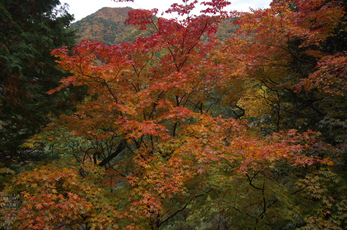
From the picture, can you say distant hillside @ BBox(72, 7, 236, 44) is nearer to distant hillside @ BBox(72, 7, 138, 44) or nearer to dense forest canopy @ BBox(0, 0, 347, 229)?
distant hillside @ BBox(72, 7, 138, 44)

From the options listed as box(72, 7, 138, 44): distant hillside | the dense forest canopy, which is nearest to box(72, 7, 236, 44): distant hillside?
box(72, 7, 138, 44): distant hillside

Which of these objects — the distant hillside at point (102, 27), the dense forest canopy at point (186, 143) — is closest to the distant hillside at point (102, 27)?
Result: the distant hillside at point (102, 27)

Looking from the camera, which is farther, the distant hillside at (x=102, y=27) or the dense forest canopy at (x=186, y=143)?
the distant hillside at (x=102, y=27)

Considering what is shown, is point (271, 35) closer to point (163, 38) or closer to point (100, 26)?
point (163, 38)

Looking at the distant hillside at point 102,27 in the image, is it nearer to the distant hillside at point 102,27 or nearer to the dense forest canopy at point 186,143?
the distant hillside at point 102,27

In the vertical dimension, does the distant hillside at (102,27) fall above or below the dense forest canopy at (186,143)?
above

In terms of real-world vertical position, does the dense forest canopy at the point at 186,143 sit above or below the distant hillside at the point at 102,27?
below

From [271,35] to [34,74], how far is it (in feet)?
27.6

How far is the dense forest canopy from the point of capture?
3.89 metres

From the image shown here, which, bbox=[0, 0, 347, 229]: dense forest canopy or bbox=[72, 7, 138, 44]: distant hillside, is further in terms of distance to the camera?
bbox=[72, 7, 138, 44]: distant hillside

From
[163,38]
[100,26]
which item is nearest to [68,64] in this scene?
[163,38]

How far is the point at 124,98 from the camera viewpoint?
5273 mm

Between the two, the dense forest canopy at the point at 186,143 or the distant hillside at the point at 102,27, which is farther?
the distant hillside at the point at 102,27

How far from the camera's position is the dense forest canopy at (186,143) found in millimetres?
3887
